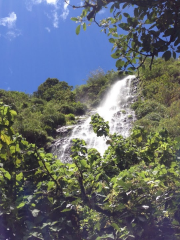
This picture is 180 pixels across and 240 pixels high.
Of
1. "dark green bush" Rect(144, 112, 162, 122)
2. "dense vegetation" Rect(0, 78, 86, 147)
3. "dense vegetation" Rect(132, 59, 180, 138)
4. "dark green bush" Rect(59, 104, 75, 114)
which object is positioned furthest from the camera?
"dark green bush" Rect(59, 104, 75, 114)

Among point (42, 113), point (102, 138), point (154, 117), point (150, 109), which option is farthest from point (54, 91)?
point (154, 117)

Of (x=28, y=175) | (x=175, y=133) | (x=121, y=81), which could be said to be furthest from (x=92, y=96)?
(x=28, y=175)

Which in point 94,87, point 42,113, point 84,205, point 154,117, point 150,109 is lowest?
point 84,205

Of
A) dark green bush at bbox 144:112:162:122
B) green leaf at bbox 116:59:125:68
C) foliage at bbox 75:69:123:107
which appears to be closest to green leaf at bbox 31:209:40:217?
green leaf at bbox 116:59:125:68

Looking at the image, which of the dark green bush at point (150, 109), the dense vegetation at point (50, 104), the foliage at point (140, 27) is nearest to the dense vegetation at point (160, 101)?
the dark green bush at point (150, 109)

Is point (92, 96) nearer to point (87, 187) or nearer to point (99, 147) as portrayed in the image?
point (99, 147)

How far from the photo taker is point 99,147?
11953mm

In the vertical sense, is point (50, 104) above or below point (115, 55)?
above

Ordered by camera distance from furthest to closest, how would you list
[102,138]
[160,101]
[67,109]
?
[67,109] → [160,101] → [102,138]

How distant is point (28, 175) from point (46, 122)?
14.1m

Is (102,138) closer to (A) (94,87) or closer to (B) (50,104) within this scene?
(B) (50,104)

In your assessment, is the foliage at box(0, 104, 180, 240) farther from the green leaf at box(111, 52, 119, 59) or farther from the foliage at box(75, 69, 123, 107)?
the foliage at box(75, 69, 123, 107)

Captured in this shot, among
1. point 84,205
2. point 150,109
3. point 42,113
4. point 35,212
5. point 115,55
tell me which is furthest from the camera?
point 42,113

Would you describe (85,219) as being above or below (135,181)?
below
